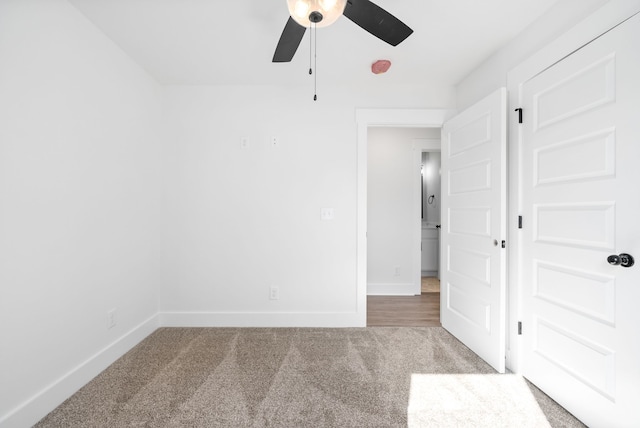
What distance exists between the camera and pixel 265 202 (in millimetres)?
2703

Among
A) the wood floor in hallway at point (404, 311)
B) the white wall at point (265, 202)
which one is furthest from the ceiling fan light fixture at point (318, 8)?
the wood floor in hallway at point (404, 311)

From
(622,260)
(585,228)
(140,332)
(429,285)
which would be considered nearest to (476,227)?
(585,228)

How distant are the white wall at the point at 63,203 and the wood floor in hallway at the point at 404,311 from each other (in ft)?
7.43

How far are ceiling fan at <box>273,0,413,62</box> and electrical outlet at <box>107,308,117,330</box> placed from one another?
213cm

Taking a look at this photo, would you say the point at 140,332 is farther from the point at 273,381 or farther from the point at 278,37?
the point at 278,37

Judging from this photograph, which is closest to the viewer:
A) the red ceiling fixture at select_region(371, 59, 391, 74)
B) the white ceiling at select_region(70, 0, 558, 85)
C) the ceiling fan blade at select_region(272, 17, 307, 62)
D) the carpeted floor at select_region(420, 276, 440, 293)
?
the ceiling fan blade at select_region(272, 17, 307, 62)

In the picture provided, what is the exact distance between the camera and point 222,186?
2.69m

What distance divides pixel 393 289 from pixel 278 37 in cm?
322

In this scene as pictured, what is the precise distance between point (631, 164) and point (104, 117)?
308cm

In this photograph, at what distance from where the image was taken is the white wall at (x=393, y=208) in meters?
3.79

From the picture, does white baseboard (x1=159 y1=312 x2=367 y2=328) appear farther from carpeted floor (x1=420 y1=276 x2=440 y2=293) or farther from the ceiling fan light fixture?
the ceiling fan light fixture

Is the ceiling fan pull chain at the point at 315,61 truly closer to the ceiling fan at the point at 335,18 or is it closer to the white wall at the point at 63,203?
the ceiling fan at the point at 335,18

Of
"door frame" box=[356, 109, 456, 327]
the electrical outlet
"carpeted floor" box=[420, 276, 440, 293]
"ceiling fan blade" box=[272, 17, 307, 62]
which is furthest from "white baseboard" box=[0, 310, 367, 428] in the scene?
"ceiling fan blade" box=[272, 17, 307, 62]

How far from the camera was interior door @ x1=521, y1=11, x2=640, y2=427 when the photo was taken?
1254 millimetres
